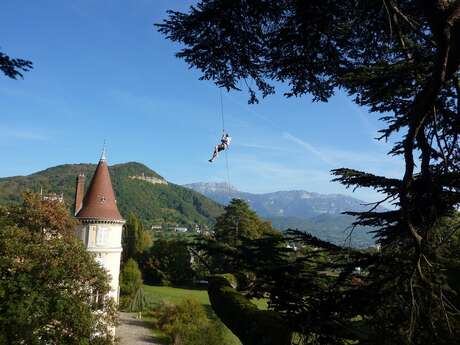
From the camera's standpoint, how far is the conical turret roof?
23.5 metres

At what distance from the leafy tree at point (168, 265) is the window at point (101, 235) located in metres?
27.5

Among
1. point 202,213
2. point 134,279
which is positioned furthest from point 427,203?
point 202,213

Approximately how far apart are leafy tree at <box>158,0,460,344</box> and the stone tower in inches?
751

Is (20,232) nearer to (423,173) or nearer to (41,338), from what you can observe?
(41,338)

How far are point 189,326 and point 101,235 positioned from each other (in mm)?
7716

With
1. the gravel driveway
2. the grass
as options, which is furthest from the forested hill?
the gravel driveway

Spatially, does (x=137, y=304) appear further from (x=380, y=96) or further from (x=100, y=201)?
(x=380, y=96)

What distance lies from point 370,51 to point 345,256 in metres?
3.71

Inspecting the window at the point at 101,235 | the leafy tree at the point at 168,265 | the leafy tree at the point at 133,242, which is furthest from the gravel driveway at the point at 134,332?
the leafy tree at the point at 133,242

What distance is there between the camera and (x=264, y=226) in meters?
47.4

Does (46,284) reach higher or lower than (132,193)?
lower

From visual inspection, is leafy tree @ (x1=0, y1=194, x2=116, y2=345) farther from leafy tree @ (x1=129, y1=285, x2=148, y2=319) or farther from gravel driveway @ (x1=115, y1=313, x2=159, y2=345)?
leafy tree @ (x1=129, y1=285, x2=148, y2=319)

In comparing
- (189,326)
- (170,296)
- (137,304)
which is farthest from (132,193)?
(189,326)

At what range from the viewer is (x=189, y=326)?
2527cm
